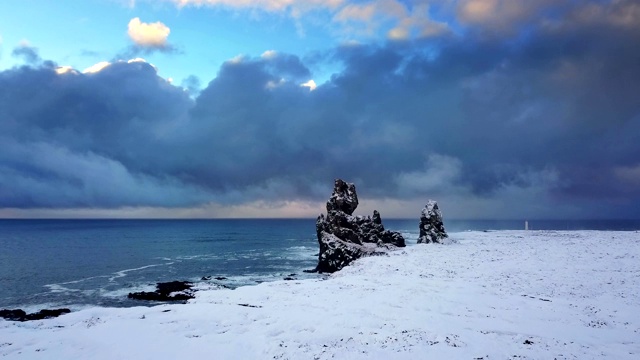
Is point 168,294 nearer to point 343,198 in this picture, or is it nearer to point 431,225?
point 343,198

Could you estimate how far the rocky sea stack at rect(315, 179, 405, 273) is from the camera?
160 ft

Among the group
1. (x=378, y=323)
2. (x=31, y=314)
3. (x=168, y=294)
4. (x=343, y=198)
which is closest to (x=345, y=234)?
(x=343, y=198)

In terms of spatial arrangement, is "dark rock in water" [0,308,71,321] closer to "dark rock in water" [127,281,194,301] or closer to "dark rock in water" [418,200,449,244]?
"dark rock in water" [127,281,194,301]

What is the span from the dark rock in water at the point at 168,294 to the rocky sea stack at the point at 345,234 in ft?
59.8

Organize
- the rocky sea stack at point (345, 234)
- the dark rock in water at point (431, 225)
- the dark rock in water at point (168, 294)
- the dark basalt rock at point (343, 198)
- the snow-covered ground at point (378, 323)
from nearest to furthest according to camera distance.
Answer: the snow-covered ground at point (378, 323)
the dark rock in water at point (168, 294)
the rocky sea stack at point (345, 234)
the dark basalt rock at point (343, 198)
the dark rock in water at point (431, 225)

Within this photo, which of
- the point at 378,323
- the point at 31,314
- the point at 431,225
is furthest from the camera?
the point at 431,225

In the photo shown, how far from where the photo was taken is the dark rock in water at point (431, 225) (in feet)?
226

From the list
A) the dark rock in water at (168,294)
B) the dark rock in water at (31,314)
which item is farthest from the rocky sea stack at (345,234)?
the dark rock in water at (31,314)

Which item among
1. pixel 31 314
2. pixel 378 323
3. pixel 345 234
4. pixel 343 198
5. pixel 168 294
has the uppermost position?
pixel 343 198

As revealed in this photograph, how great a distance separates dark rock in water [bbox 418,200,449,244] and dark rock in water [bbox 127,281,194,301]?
4510 cm

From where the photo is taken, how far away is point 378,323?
20062 millimetres

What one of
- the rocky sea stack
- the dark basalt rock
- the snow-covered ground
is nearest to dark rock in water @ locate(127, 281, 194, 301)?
the snow-covered ground

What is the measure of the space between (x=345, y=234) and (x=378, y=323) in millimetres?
33567

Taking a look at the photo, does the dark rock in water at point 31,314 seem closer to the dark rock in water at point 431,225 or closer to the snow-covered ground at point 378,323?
the snow-covered ground at point 378,323
